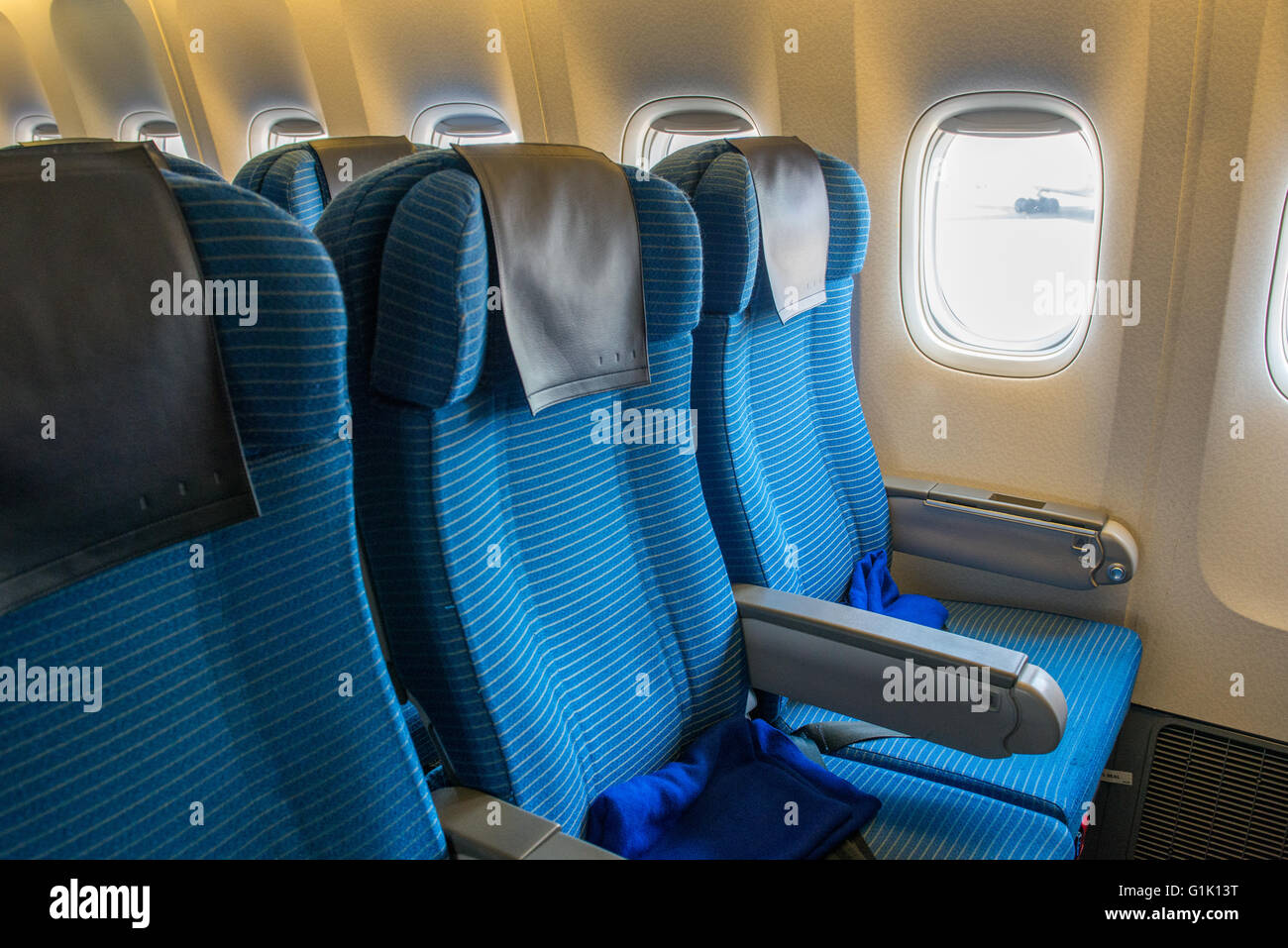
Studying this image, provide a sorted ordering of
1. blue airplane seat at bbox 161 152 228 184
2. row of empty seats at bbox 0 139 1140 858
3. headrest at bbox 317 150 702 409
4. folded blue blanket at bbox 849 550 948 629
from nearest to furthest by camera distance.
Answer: row of empty seats at bbox 0 139 1140 858 → headrest at bbox 317 150 702 409 → blue airplane seat at bbox 161 152 228 184 → folded blue blanket at bbox 849 550 948 629

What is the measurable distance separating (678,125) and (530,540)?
254cm

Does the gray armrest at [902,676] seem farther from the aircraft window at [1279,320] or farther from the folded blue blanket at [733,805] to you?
the aircraft window at [1279,320]

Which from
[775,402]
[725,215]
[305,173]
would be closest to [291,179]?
[305,173]

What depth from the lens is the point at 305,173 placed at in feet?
8.45

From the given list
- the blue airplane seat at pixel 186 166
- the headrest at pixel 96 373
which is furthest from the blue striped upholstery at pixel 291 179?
the headrest at pixel 96 373

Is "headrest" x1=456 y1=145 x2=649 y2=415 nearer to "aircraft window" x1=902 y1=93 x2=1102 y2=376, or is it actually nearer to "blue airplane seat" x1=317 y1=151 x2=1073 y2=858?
"blue airplane seat" x1=317 y1=151 x2=1073 y2=858

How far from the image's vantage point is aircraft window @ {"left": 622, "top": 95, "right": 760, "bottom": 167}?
3393 mm

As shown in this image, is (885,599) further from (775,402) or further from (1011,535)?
(775,402)

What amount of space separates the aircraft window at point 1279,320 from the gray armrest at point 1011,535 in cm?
54

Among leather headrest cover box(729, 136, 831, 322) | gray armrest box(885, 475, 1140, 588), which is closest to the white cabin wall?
leather headrest cover box(729, 136, 831, 322)

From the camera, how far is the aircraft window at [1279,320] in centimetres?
221

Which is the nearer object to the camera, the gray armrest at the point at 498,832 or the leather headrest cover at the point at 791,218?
the gray armrest at the point at 498,832

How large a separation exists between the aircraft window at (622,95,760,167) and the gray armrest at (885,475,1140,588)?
1482mm

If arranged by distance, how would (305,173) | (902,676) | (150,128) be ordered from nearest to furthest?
(902,676), (305,173), (150,128)
